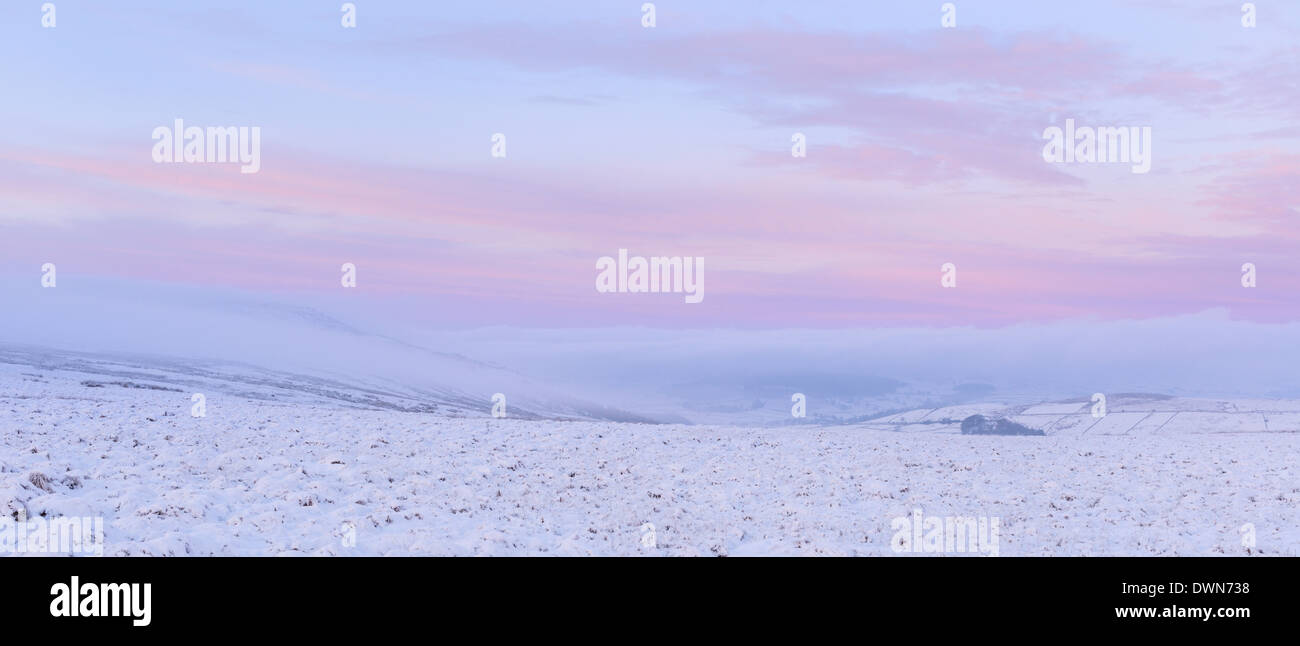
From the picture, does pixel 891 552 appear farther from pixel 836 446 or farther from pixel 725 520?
pixel 836 446

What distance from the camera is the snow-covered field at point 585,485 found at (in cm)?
1873

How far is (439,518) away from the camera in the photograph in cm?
2027

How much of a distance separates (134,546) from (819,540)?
41.7 feet

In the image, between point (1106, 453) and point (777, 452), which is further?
point (1106, 453)

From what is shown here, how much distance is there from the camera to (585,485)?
977 inches

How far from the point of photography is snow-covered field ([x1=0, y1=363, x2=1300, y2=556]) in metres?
18.7

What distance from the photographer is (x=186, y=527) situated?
58.6 feet
